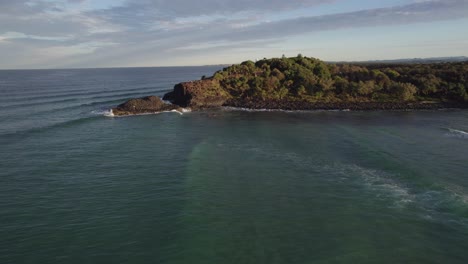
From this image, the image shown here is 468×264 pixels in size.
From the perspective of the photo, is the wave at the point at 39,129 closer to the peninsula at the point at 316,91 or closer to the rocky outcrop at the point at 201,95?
the peninsula at the point at 316,91

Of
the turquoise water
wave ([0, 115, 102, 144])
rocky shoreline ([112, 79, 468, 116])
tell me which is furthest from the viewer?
rocky shoreline ([112, 79, 468, 116])

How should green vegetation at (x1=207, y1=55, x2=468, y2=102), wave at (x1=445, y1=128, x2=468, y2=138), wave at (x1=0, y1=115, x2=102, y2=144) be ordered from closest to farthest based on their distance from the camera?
wave at (x1=445, y1=128, x2=468, y2=138)
wave at (x1=0, y1=115, x2=102, y2=144)
green vegetation at (x1=207, y1=55, x2=468, y2=102)

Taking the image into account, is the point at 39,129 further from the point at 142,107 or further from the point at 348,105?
the point at 348,105

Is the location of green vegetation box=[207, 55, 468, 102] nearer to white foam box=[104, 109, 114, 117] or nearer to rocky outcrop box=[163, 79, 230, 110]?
rocky outcrop box=[163, 79, 230, 110]

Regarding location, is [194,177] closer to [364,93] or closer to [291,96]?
[291,96]

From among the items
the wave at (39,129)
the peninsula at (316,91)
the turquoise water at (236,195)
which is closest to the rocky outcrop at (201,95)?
the peninsula at (316,91)

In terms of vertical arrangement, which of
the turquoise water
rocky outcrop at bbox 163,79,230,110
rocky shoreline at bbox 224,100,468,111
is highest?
rocky outcrop at bbox 163,79,230,110

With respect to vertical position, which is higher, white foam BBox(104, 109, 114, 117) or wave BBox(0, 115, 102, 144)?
white foam BBox(104, 109, 114, 117)

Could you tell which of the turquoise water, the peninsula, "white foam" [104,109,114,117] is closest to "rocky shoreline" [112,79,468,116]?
the peninsula

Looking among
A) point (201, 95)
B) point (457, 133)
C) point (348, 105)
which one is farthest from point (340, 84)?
Result: point (457, 133)
